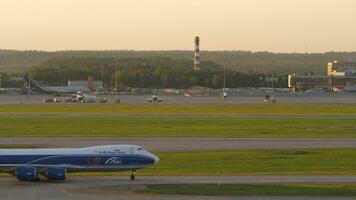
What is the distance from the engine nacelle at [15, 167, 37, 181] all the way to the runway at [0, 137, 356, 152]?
2087 cm

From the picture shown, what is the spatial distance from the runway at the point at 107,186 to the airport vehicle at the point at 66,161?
733mm

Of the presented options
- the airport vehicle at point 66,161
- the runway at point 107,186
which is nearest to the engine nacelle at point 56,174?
the airport vehicle at point 66,161

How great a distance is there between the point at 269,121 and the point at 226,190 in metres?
59.1

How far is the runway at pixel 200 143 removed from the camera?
7646cm

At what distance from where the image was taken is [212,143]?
80.1 meters

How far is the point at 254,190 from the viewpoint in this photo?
50.2 m

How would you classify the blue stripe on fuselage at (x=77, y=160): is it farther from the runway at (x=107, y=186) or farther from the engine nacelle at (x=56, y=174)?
the runway at (x=107, y=186)

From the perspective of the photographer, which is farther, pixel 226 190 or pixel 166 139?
pixel 166 139

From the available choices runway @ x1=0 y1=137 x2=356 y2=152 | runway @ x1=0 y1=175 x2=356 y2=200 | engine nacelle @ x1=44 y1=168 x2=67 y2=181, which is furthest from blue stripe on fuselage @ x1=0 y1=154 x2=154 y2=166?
runway @ x1=0 y1=137 x2=356 y2=152

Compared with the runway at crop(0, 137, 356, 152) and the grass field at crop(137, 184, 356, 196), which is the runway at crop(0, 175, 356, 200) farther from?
the runway at crop(0, 137, 356, 152)

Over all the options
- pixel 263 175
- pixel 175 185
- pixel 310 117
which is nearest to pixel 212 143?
pixel 263 175

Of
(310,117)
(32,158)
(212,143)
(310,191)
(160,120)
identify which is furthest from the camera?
(310,117)

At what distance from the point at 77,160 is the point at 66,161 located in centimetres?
72

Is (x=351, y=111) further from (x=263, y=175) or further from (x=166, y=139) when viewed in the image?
(x=263, y=175)
